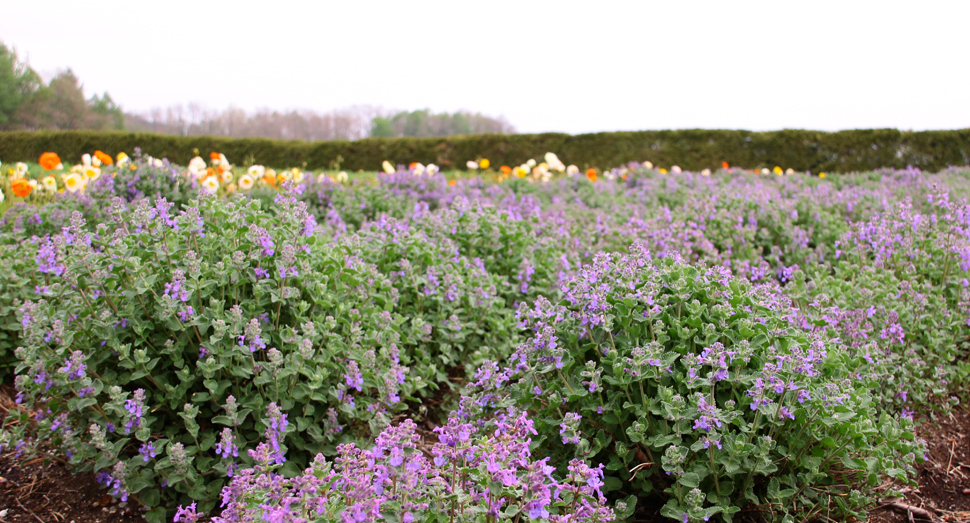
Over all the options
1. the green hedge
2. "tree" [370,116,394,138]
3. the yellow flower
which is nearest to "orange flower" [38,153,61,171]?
the yellow flower

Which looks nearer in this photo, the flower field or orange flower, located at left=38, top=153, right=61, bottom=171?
the flower field

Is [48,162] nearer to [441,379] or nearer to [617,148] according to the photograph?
[441,379]

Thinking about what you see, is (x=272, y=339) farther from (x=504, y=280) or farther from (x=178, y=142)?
(x=178, y=142)

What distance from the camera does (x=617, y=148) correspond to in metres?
15.1

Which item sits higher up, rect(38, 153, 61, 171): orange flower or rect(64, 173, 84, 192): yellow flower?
rect(38, 153, 61, 171): orange flower

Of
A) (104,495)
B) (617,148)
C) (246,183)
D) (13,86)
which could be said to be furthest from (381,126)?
(104,495)

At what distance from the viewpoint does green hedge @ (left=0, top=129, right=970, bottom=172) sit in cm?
1434

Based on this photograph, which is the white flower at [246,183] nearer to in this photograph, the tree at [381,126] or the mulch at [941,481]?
the mulch at [941,481]

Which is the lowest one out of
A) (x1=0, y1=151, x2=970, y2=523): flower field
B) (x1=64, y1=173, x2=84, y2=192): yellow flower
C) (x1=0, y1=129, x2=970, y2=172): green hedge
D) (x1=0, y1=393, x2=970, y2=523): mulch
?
(x1=0, y1=393, x2=970, y2=523): mulch

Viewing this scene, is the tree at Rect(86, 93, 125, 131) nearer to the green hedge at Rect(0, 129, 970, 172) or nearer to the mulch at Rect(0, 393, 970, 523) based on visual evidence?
the green hedge at Rect(0, 129, 970, 172)

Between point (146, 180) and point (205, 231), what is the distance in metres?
2.64

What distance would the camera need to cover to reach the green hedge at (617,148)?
564 inches

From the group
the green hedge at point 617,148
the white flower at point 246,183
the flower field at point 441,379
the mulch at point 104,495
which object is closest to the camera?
the flower field at point 441,379

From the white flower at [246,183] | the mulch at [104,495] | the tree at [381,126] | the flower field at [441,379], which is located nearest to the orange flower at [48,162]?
the white flower at [246,183]
